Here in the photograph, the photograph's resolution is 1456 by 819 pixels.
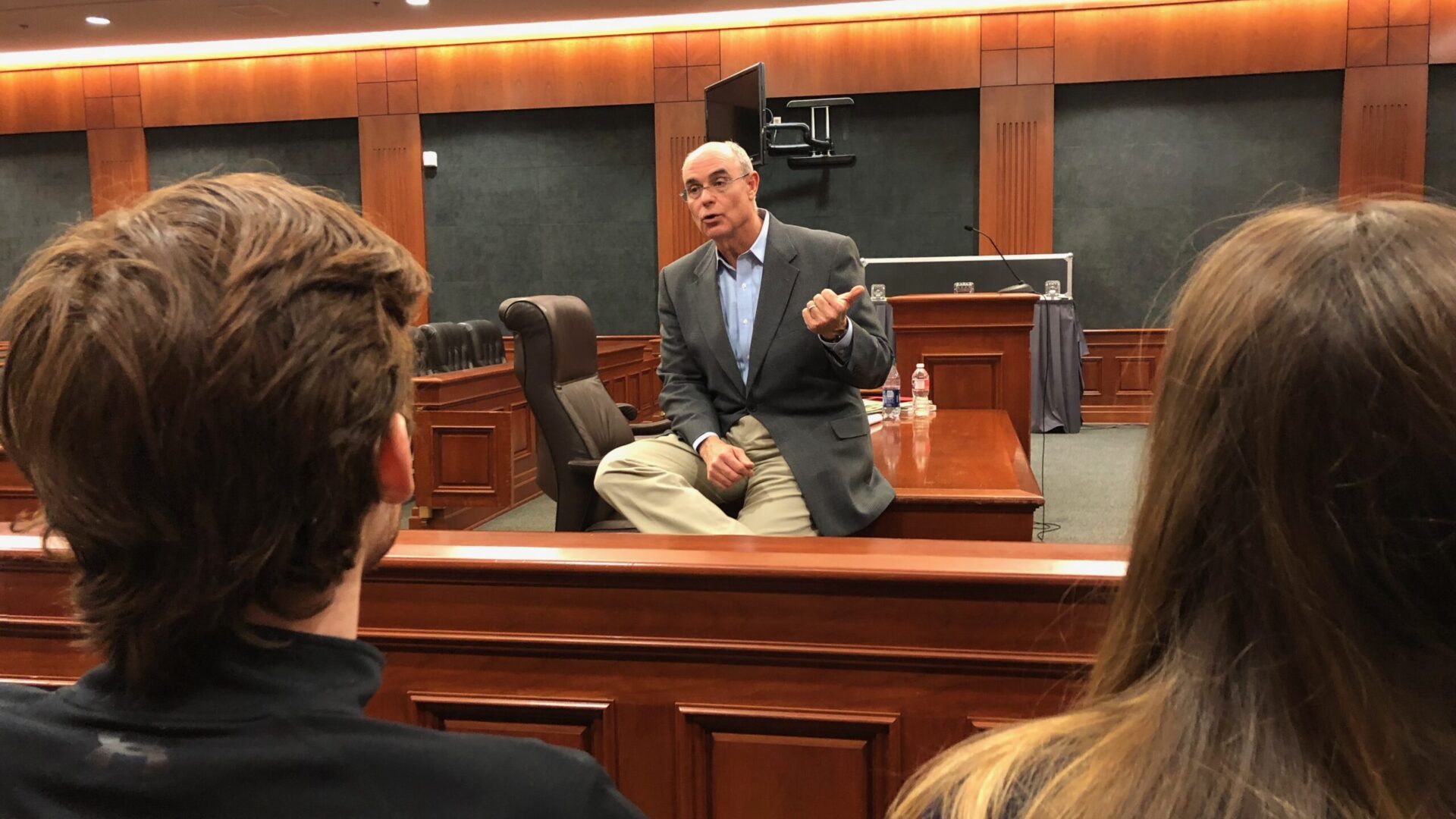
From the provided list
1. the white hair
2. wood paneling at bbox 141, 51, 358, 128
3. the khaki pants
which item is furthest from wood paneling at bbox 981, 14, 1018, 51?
the khaki pants

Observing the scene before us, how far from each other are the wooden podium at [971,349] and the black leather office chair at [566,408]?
1.43m

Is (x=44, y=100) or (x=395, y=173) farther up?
(x=44, y=100)

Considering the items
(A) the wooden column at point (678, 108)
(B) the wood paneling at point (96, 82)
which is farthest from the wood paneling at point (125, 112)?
(A) the wooden column at point (678, 108)

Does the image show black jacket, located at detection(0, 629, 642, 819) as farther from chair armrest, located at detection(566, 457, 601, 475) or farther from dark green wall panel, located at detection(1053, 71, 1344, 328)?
dark green wall panel, located at detection(1053, 71, 1344, 328)

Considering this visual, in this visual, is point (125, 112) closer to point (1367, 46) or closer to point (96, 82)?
point (96, 82)

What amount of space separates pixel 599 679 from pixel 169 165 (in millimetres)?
9989

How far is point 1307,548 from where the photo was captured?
508 millimetres

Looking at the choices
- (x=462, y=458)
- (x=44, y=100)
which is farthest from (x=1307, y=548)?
(x=44, y=100)

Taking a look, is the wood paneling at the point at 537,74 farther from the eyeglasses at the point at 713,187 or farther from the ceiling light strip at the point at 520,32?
the eyeglasses at the point at 713,187

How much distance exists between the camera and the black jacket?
0.52m

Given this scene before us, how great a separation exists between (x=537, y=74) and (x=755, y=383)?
7.20m

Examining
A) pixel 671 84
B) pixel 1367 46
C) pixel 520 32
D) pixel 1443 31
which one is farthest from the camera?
pixel 520 32

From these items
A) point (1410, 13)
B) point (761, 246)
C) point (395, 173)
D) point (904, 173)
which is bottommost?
point (761, 246)

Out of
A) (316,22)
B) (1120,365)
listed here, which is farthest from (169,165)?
(1120,365)
